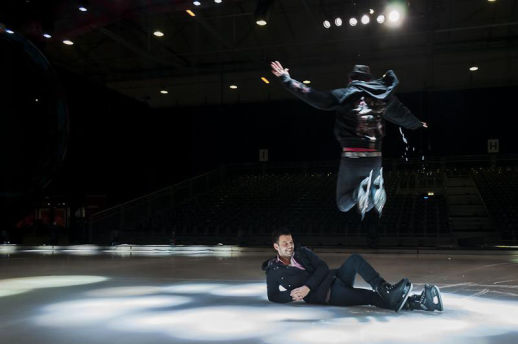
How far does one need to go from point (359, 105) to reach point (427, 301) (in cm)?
151

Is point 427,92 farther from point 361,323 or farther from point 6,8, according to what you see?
point 361,323

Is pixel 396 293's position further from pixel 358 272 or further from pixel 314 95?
pixel 314 95

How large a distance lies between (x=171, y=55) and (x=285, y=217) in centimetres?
675

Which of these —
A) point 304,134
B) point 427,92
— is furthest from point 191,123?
point 427,92

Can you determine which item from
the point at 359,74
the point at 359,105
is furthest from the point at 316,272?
the point at 359,74

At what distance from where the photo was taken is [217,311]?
3.80m

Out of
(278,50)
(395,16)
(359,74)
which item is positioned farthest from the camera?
(278,50)

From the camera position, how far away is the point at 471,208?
14406 mm

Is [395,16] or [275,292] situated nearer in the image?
Answer: [275,292]

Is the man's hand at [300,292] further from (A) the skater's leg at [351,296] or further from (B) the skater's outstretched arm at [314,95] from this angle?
(B) the skater's outstretched arm at [314,95]

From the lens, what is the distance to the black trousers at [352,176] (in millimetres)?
3293

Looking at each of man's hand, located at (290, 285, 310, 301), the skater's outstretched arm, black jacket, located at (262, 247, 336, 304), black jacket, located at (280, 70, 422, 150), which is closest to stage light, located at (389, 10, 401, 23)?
black jacket, located at (280, 70, 422, 150)

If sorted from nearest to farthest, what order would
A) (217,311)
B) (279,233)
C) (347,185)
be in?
(347,185)
(279,233)
(217,311)

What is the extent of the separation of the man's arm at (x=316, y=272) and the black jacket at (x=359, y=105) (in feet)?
2.93
